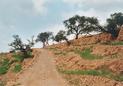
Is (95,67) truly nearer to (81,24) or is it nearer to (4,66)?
(4,66)

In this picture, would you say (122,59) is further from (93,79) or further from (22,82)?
(22,82)

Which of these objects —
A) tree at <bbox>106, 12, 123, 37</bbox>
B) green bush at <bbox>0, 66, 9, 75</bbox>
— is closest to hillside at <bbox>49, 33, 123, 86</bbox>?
green bush at <bbox>0, 66, 9, 75</bbox>

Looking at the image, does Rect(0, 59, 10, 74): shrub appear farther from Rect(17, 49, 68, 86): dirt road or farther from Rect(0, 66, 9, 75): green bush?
Rect(17, 49, 68, 86): dirt road

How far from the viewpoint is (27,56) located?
67.4m

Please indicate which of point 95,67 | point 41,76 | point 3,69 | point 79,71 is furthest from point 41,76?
point 3,69

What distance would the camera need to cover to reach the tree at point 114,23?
83113 millimetres

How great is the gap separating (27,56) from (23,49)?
284 centimetres

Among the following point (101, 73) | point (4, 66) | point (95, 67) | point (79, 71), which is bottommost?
point (101, 73)

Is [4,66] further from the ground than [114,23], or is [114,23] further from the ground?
[114,23]

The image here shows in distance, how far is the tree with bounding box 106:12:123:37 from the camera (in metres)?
83.1

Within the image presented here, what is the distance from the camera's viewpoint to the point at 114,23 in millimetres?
86750

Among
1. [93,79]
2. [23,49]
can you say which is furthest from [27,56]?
→ [93,79]

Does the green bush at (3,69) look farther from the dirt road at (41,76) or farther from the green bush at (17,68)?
the dirt road at (41,76)

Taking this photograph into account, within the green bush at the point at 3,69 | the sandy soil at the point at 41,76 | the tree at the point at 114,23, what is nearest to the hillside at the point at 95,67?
the sandy soil at the point at 41,76
